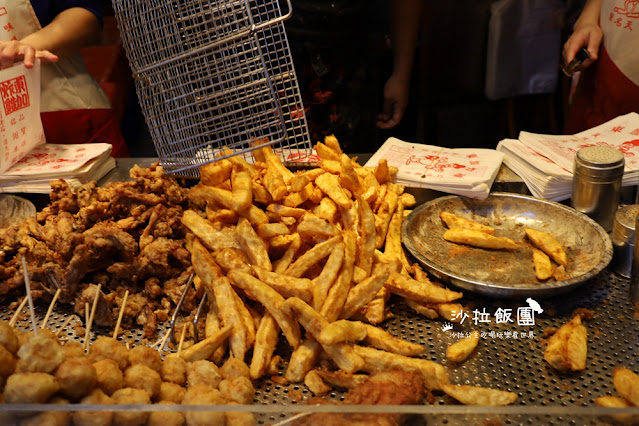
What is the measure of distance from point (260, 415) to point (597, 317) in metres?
1.41

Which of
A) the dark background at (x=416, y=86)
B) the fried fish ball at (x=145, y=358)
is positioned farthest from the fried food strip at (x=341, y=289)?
the dark background at (x=416, y=86)

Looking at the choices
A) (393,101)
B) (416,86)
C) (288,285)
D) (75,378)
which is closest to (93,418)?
(75,378)

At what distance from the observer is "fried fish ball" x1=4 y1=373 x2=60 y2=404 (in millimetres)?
1173

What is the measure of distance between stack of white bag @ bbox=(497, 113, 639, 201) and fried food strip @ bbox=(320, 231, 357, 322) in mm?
1204

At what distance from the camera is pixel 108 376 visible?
1.37 m

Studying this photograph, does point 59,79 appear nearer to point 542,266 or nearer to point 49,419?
point 49,419

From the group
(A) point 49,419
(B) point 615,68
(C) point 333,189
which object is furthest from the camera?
(B) point 615,68

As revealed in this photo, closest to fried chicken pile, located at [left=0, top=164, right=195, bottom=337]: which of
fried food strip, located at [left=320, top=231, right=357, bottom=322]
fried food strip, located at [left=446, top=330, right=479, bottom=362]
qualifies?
fried food strip, located at [left=320, top=231, right=357, bottom=322]

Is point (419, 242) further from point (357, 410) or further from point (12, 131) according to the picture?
point (12, 131)

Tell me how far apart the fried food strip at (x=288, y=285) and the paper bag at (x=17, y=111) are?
171cm

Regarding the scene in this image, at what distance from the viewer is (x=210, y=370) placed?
5.05 ft

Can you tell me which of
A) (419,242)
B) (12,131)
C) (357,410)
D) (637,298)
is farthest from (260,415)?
(12,131)

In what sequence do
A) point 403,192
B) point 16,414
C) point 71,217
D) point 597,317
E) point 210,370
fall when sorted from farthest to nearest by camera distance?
point 403,192 → point 71,217 → point 597,317 → point 210,370 → point 16,414

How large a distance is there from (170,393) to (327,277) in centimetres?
61
